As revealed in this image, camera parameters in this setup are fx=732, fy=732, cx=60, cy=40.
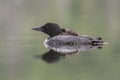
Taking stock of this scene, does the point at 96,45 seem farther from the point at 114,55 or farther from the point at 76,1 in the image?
the point at 76,1

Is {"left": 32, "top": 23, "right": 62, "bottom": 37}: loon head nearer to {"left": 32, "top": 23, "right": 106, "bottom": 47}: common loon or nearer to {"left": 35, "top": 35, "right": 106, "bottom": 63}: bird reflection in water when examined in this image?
{"left": 32, "top": 23, "right": 106, "bottom": 47}: common loon

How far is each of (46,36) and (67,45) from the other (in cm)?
279

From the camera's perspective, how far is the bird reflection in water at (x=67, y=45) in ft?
47.5

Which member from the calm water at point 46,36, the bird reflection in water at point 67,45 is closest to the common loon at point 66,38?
the bird reflection in water at point 67,45

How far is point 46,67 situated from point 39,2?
62.1 ft

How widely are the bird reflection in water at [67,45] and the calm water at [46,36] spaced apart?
200mm

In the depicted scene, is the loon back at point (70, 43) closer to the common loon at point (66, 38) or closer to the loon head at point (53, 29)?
the common loon at point (66, 38)

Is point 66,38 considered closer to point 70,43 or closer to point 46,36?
point 70,43

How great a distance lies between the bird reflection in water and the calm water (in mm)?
200

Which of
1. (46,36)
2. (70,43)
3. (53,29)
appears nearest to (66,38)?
(70,43)

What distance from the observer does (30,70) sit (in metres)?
12.8

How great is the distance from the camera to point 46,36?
62.3 ft

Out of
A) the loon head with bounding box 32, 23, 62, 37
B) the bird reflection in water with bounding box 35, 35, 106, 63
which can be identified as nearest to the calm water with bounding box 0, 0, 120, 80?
the bird reflection in water with bounding box 35, 35, 106, 63

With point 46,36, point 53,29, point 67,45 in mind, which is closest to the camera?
point 67,45
